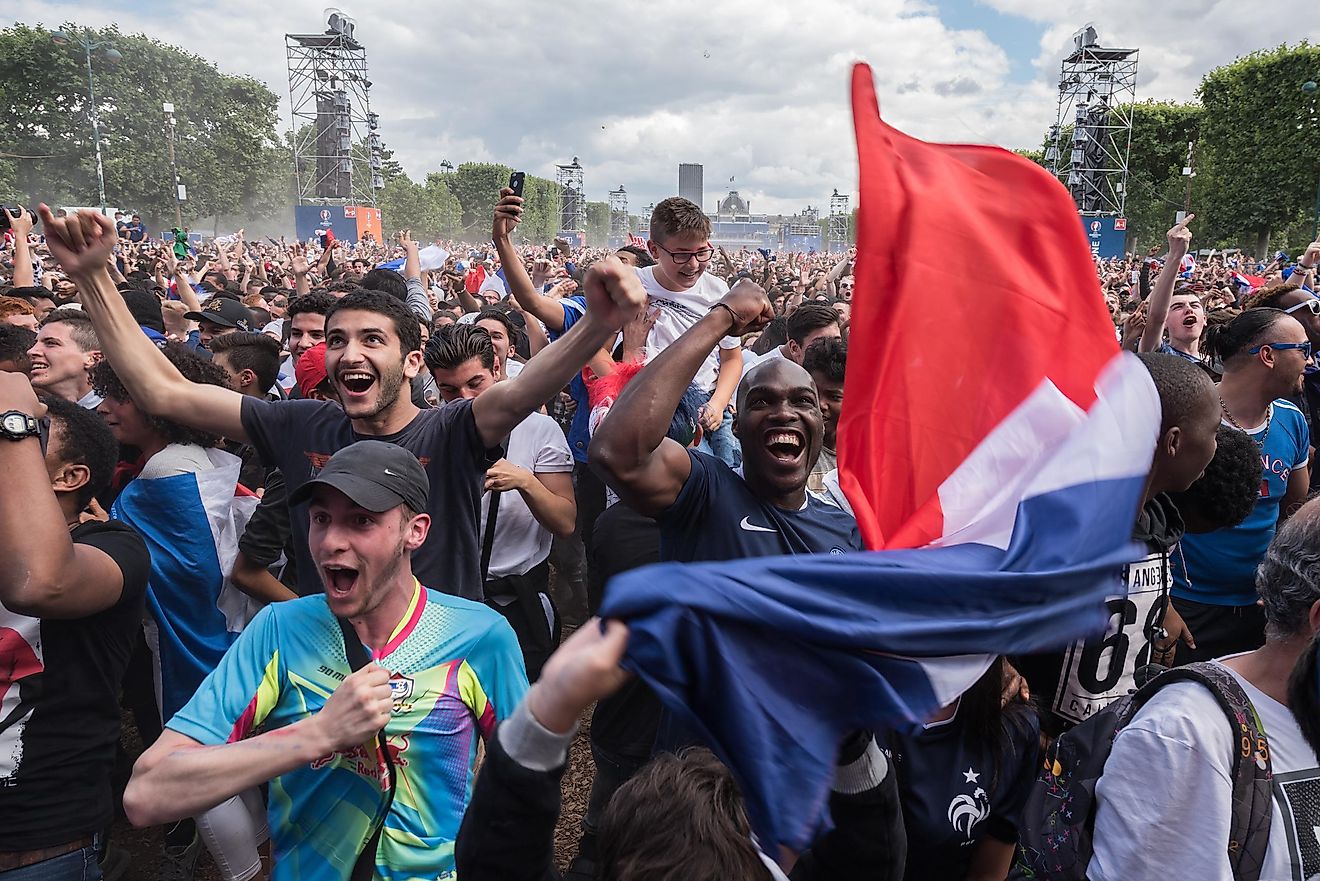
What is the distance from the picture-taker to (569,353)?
106 inches

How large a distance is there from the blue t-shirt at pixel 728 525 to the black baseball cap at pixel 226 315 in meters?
4.82

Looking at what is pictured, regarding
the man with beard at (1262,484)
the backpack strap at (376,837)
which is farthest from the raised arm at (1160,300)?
the backpack strap at (376,837)

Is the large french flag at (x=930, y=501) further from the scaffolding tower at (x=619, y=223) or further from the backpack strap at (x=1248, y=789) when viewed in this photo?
the scaffolding tower at (x=619, y=223)

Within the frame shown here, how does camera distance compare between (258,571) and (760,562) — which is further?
(258,571)

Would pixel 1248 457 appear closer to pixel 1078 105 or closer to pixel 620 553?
pixel 620 553

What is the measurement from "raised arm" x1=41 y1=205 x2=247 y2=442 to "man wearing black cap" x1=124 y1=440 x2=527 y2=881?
1078mm

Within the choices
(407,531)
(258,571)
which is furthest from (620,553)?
(258,571)

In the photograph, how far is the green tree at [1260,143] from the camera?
119ft

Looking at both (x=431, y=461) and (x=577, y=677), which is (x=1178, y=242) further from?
(x=577, y=677)

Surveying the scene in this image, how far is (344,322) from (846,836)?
2282mm

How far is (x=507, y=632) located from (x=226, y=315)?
5.14 m

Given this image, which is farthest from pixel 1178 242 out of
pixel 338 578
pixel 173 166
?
pixel 173 166

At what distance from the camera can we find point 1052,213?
2.35 metres

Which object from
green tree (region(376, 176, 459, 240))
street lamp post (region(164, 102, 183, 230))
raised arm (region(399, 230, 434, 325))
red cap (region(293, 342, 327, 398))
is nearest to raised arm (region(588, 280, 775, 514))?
red cap (region(293, 342, 327, 398))
